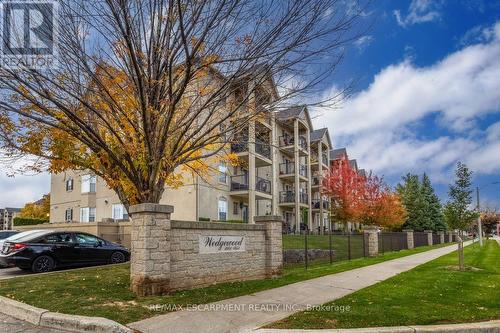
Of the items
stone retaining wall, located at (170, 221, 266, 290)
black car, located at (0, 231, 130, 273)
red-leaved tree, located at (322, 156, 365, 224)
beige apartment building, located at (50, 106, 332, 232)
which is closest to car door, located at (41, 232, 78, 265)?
black car, located at (0, 231, 130, 273)

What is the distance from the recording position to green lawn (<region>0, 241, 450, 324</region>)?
7.77m

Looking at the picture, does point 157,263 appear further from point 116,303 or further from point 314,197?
point 314,197

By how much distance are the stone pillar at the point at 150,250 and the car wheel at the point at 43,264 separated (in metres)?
6.68

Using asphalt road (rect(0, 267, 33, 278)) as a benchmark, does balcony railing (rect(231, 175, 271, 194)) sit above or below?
above

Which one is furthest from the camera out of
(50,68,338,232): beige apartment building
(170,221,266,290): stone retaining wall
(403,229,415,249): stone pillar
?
(403,229,415,249): stone pillar

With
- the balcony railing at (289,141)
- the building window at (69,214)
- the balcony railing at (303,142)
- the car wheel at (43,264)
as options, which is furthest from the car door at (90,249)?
the balcony railing at (303,142)

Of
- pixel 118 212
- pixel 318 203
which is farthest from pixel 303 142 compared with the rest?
pixel 118 212

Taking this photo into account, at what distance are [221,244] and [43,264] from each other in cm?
715

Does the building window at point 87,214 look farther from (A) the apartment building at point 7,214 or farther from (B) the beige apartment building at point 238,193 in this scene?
(A) the apartment building at point 7,214

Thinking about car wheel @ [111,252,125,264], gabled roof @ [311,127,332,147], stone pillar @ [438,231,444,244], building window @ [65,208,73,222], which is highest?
gabled roof @ [311,127,332,147]

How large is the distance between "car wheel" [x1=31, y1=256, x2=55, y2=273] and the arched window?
1520 centimetres

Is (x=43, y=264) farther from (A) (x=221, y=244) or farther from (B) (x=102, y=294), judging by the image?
(A) (x=221, y=244)

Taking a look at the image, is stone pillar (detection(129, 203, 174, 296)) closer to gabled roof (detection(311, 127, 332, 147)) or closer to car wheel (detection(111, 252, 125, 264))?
car wheel (detection(111, 252, 125, 264))

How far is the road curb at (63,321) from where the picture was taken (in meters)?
6.73
